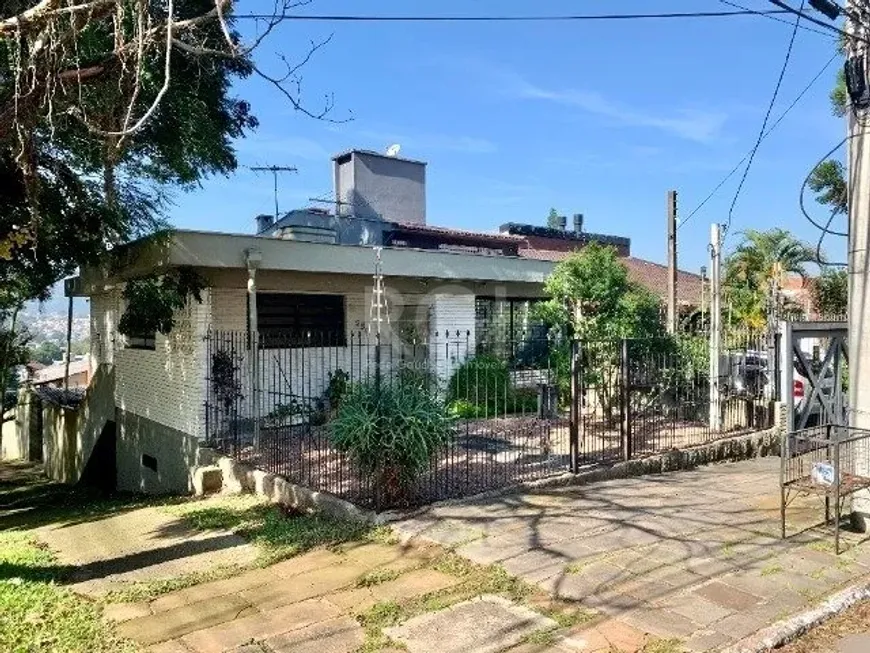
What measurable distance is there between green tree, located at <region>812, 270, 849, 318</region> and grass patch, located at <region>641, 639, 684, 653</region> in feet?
63.3

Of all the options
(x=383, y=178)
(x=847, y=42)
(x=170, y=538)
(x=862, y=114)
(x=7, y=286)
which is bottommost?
(x=170, y=538)

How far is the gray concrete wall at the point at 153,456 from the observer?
10.0m

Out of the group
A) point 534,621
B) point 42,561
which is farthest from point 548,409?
point 42,561

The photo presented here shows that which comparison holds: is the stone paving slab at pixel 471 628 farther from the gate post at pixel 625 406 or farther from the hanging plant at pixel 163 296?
the hanging plant at pixel 163 296

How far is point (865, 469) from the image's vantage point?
19.0 feet

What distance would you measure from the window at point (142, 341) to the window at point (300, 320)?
214 cm

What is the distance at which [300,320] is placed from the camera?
1172 cm

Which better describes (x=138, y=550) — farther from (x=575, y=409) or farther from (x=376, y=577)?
(x=575, y=409)

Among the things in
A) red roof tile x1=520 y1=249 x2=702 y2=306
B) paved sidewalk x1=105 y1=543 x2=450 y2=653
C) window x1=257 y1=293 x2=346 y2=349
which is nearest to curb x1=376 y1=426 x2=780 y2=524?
paved sidewalk x1=105 y1=543 x2=450 y2=653

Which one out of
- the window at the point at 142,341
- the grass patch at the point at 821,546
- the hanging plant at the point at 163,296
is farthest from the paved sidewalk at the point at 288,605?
the window at the point at 142,341

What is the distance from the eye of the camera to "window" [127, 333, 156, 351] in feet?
38.2

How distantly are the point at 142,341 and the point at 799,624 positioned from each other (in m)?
11.5

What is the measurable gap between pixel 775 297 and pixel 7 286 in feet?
62.8

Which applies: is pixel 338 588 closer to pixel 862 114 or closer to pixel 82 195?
pixel 862 114
